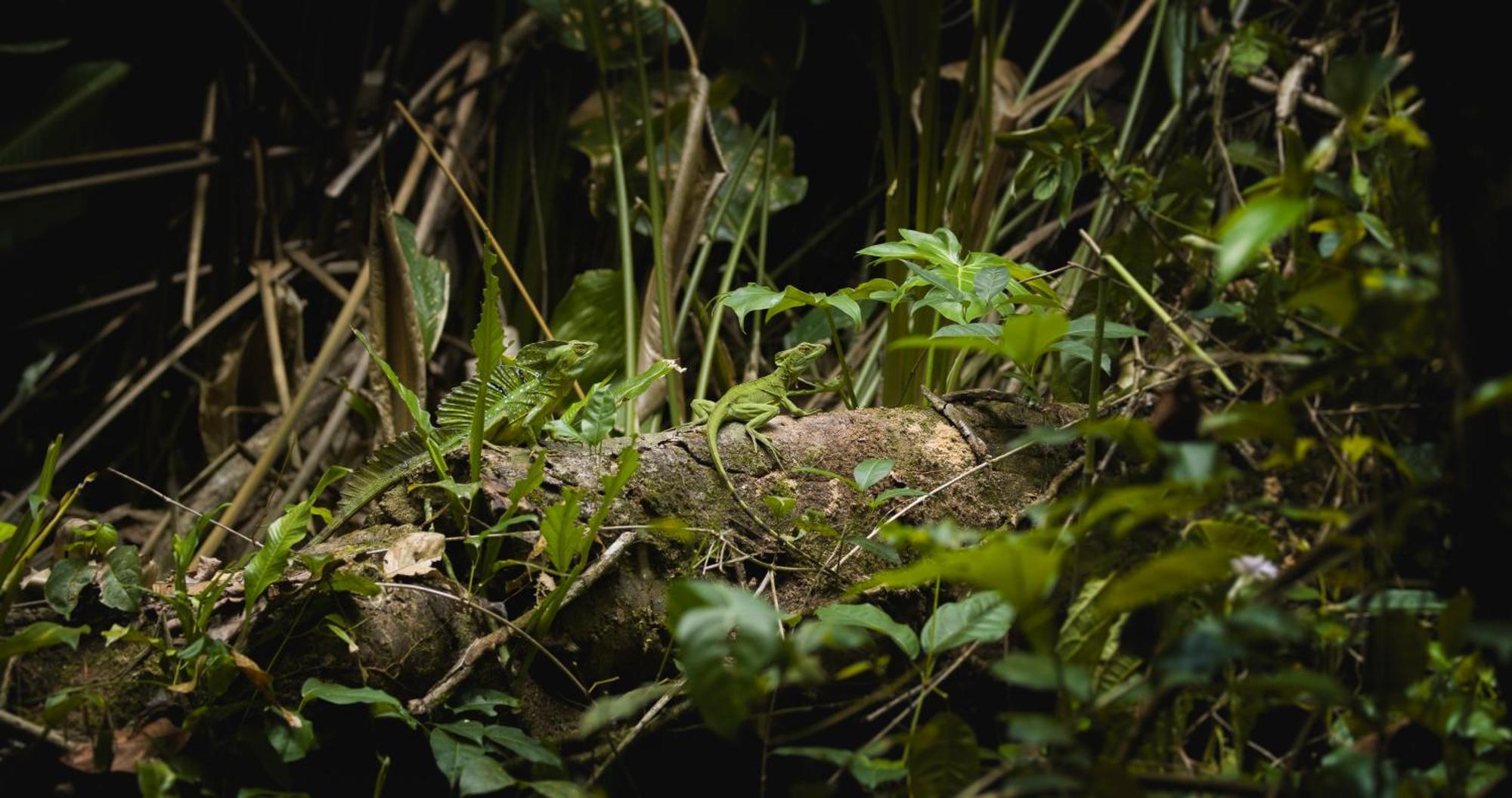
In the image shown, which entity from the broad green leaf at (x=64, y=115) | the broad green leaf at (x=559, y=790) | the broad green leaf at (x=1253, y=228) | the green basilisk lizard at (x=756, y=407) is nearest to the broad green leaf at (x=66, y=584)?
the broad green leaf at (x=559, y=790)

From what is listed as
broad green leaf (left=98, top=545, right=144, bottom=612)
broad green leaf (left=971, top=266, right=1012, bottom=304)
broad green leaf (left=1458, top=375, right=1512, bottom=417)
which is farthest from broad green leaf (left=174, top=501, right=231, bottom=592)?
broad green leaf (left=1458, top=375, right=1512, bottom=417)

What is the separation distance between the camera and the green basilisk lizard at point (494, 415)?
1.68 m

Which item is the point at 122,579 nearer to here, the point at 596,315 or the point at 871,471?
the point at 871,471

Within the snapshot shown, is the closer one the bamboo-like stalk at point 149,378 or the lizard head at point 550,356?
the lizard head at point 550,356

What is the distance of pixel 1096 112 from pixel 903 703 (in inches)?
52.2

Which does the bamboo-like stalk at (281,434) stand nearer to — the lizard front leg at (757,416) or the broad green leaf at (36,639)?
the lizard front leg at (757,416)

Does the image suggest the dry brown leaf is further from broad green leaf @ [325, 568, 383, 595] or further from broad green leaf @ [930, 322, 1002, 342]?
broad green leaf @ [930, 322, 1002, 342]

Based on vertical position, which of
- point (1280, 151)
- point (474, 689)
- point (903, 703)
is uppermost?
point (1280, 151)

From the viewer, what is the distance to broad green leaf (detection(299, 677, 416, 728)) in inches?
50.6

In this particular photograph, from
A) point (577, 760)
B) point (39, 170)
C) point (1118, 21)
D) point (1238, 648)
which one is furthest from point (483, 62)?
point (1238, 648)

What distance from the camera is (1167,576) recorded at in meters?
0.88

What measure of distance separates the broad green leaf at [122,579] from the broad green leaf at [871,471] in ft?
3.29

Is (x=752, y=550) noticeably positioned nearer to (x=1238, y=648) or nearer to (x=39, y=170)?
(x=1238, y=648)

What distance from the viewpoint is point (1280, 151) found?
2514mm
